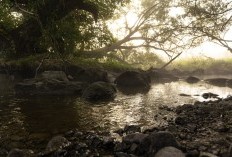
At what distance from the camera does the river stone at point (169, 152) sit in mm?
7582

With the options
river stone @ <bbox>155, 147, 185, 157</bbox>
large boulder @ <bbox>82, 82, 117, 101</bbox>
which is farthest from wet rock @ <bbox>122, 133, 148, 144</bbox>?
large boulder @ <bbox>82, 82, 117, 101</bbox>

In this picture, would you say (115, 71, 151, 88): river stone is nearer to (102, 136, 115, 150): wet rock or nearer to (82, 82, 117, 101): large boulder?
(82, 82, 117, 101): large boulder

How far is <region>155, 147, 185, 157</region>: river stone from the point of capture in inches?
299

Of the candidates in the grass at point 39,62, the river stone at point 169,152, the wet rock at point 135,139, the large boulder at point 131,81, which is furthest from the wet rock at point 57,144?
the large boulder at point 131,81

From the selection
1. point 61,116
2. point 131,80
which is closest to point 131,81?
point 131,80

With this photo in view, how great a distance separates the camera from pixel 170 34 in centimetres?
4244

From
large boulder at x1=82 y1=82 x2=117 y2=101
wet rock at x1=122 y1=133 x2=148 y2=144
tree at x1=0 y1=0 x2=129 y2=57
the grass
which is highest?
tree at x1=0 y1=0 x2=129 y2=57

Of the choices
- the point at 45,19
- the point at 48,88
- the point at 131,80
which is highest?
the point at 45,19

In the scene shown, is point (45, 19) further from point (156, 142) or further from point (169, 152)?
point (169, 152)

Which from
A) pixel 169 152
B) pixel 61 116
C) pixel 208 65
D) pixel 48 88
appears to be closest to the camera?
pixel 169 152

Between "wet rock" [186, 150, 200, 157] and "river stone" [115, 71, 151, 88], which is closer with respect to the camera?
"wet rock" [186, 150, 200, 157]

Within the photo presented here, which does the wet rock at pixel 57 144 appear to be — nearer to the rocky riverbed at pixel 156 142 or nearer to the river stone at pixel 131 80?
the rocky riverbed at pixel 156 142

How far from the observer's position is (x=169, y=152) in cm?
767

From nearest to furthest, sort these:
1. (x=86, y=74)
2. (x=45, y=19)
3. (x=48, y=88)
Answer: (x=48, y=88) < (x=45, y=19) < (x=86, y=74)
